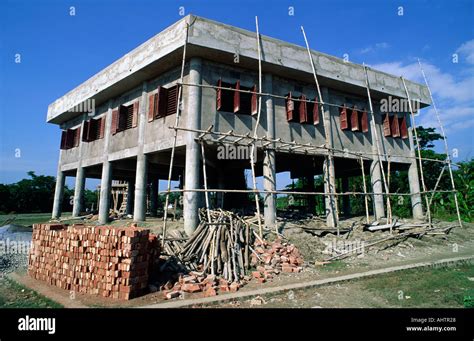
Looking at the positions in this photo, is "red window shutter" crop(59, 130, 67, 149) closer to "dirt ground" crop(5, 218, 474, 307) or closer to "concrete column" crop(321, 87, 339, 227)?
"dirt ground" crop(5, 218, 474, 307)

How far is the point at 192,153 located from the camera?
10.2m

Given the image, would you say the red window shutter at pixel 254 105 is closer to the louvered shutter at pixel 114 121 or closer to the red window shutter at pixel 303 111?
the red window shutter at pixel 303 111

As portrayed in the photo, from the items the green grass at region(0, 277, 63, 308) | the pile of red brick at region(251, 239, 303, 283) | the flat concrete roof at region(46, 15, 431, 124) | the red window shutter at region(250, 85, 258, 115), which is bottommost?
the green grass at region(0, 277, 63, 308)

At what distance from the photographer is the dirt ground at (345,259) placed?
5.62 m

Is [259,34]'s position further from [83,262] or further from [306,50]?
[83,262]

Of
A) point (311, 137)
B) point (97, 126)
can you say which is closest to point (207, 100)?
point (311, 137)

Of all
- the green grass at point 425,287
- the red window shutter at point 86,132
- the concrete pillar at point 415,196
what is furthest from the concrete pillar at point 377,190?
the red window shutter at point 86,132

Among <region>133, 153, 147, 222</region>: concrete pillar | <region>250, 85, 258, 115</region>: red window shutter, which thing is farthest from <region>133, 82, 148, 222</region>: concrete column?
<region>250, 85, 258, 115</region>: red window shutter

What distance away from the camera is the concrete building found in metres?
10.7

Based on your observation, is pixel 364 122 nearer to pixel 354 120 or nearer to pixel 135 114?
pixel 354 120

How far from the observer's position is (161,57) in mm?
10969

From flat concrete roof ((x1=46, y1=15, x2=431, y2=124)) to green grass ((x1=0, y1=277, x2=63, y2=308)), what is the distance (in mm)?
9022

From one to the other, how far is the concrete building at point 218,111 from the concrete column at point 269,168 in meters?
0.05

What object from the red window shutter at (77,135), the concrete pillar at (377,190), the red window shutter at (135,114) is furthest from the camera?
the red window shutter at (77,135)
